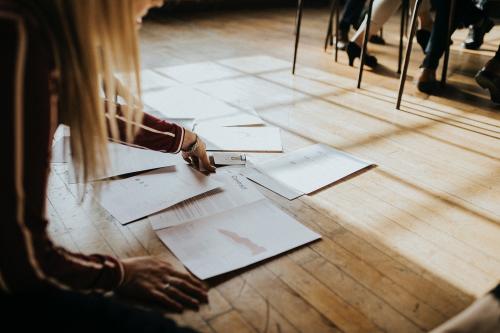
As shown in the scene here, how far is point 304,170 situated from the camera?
1.50 m

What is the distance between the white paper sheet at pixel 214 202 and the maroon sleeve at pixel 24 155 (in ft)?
1.61

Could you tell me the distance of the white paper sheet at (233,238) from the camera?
103 cm

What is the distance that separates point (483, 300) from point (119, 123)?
0.91m

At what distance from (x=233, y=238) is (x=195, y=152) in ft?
1.21

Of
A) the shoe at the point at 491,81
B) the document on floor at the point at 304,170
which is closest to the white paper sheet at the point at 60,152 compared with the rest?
the document on floor at the point at 304,170

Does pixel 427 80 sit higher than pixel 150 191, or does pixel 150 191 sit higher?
pixel 427 80

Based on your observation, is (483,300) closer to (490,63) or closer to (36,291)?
(36,291)

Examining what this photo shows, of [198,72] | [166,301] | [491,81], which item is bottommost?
[166,301]

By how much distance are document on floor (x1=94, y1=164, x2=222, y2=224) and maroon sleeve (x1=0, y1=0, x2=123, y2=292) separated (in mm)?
526

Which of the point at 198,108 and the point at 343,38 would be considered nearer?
the point at 198,108

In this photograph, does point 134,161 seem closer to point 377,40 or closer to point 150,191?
point 150,191

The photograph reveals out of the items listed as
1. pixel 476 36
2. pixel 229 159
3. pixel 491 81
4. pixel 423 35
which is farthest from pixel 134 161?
pixel 476 36

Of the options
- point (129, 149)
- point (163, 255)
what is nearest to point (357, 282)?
point (163, 255)

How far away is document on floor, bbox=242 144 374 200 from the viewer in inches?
54.9
